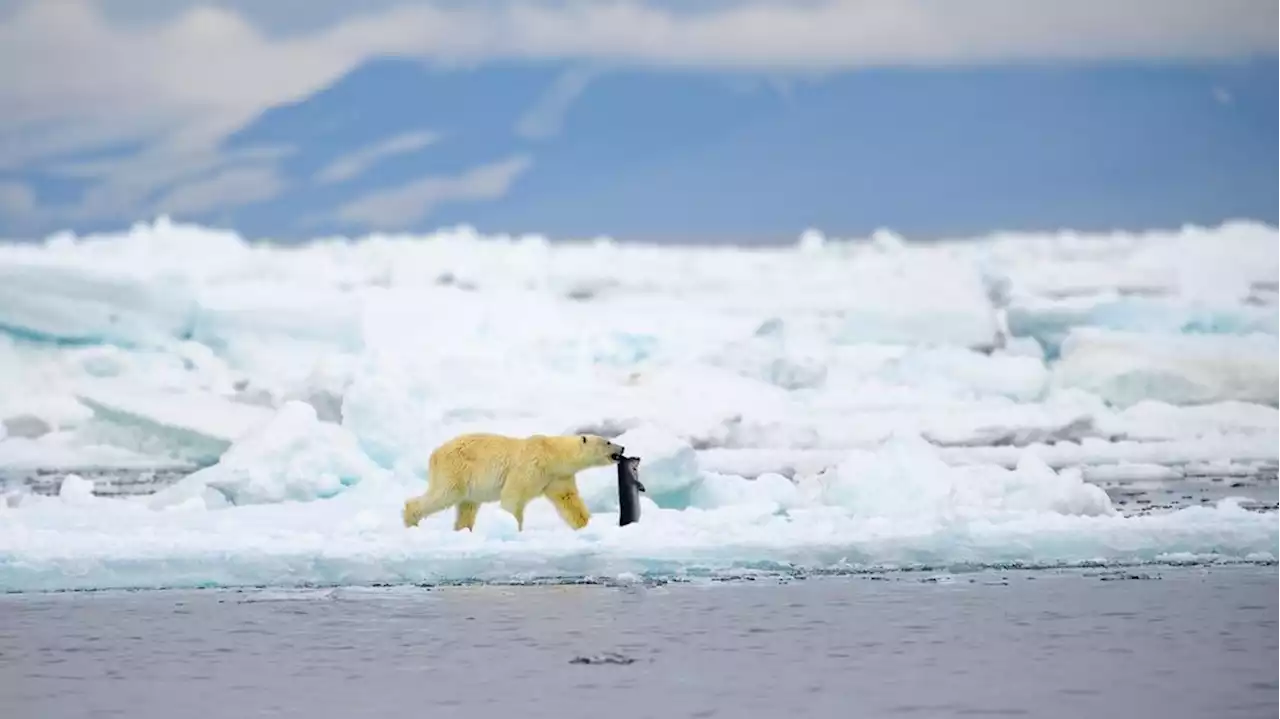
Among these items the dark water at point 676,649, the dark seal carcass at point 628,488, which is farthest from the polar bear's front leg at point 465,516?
the dark water at point 676,649

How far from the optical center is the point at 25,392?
2008 centimetres

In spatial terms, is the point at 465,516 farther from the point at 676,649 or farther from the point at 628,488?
the point at 676,649

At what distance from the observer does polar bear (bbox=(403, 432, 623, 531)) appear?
Answer: 9.46m

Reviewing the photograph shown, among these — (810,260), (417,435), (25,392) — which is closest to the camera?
(417,435)

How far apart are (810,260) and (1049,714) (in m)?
24.8

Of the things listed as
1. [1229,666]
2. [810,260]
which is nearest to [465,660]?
[1229,666]

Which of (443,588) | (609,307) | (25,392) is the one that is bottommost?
(443,588)

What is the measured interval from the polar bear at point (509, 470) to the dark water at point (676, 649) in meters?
1.25

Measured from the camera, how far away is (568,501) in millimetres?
9625

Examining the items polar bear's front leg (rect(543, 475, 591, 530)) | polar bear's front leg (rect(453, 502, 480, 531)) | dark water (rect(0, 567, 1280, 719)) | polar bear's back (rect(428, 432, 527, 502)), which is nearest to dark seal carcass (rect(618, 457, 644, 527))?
polar bear's front leg (rect(543, 475, 591, 530))

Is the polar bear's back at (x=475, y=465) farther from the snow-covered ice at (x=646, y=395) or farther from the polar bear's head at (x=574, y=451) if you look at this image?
the snow-covered ice at (x=646, y=395)

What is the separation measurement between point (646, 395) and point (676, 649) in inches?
480

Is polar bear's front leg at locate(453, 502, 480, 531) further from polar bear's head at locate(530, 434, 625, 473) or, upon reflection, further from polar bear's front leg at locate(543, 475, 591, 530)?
polar bear's head at locate(530, 434, 625, 473)

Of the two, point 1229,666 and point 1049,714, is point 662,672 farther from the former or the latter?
point 1229,666
